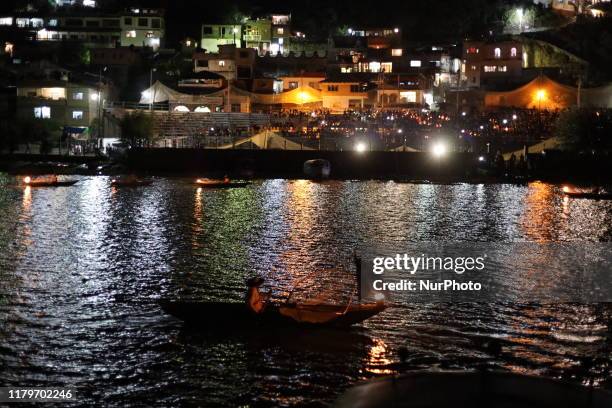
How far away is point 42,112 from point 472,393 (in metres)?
63.8

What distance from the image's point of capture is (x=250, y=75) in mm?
79875

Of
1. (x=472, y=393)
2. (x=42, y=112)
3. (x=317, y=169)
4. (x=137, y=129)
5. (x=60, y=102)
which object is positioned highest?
(x=60, y=102)

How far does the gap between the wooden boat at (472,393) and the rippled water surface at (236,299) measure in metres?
2.18

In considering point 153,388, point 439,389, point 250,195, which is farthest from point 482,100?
point 439,389

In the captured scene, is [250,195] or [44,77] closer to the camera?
[250,195]

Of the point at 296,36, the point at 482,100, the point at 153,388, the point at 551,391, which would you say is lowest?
the point at 153,388

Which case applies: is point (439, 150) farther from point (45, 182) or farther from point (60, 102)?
point (60, 102)

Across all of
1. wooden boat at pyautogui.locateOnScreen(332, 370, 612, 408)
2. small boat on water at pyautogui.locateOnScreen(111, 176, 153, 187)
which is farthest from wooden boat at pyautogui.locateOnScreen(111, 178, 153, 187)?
wooden boat at pyautogui.locateOnScreen(332, 370, 612, 408)

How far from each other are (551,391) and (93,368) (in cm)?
1028

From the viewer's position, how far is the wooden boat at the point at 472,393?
8.91 meters

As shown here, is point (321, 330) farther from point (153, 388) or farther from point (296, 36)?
point (296, 36)

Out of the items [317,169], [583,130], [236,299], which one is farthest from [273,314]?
[583,130]

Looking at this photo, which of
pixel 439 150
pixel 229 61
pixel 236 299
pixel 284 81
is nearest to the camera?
pixel 236 299

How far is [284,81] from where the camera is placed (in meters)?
77.6
